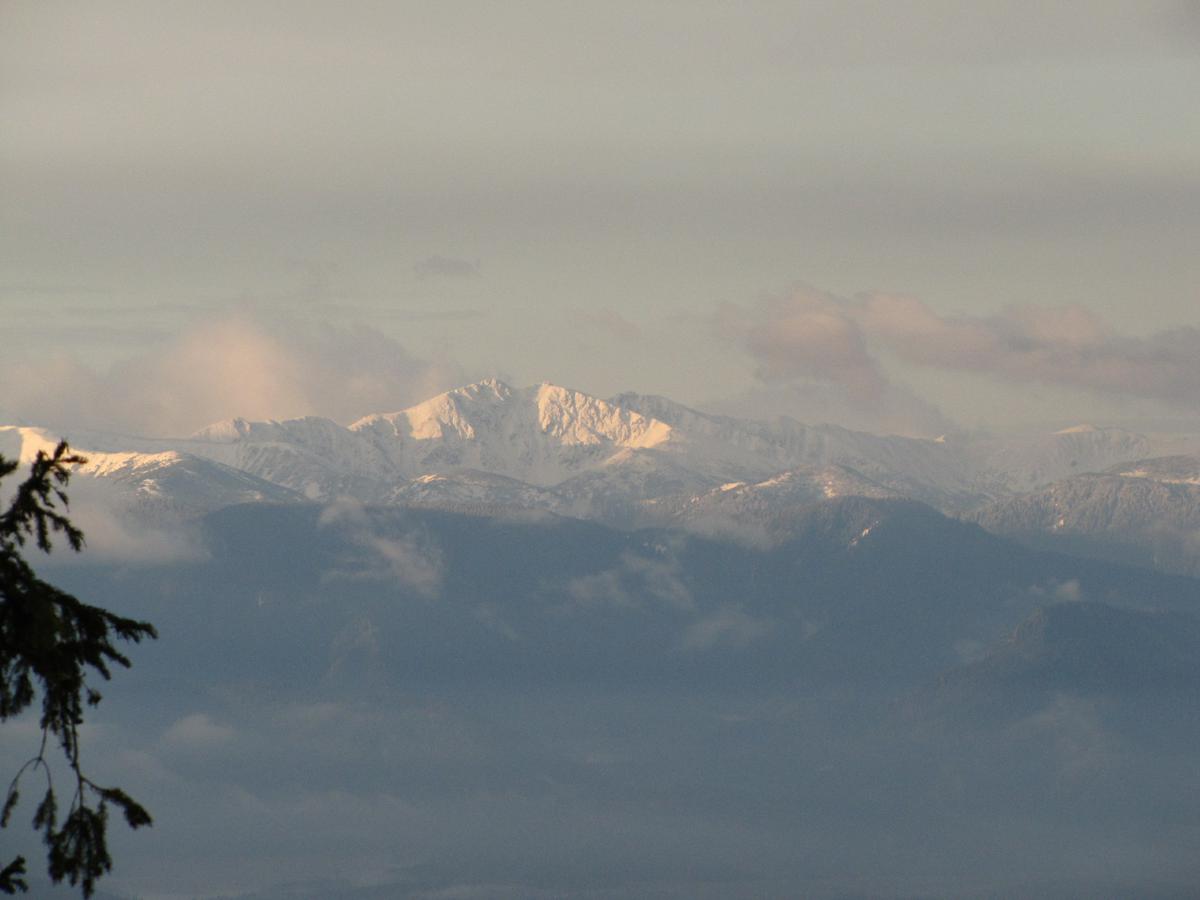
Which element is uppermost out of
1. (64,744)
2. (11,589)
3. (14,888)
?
(11,589)

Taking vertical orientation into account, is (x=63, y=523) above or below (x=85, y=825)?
above

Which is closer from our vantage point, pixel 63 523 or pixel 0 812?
pixel 0 812

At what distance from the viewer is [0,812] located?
93.1 ft

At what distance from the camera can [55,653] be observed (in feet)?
100

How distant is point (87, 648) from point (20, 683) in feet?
3.37

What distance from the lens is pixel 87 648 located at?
3078 centimetres

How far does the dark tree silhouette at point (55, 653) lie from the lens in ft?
97.9

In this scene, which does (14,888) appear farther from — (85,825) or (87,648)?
(87,648)

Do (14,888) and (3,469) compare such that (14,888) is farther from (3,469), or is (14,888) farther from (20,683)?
(3,469)

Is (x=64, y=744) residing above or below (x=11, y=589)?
below

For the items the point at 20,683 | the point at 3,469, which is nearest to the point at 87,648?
the point at 20,683

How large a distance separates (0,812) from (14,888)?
56.5 inches

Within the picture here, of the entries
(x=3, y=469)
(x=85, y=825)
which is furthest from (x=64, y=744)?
(x=3, y=469)

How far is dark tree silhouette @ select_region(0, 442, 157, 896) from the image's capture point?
97.9 ft
